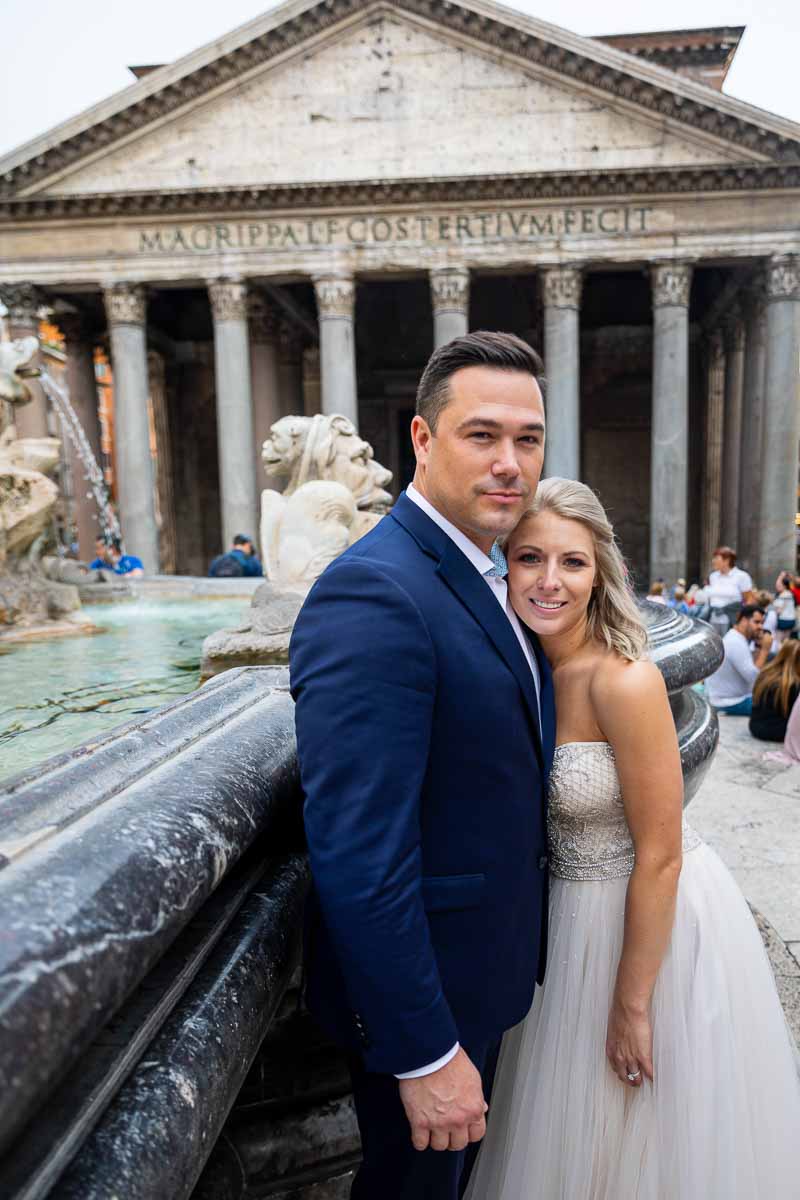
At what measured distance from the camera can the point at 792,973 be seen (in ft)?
10.2

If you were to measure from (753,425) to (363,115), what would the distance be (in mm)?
11822

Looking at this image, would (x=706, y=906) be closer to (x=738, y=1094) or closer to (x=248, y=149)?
(x=738, y=1094)

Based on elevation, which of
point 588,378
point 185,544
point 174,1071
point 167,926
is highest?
point 588,378

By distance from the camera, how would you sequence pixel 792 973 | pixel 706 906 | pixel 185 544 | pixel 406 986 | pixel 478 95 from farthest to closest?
1. pixel 185 544
2. pixel 478 95
3. pixel 792 973
4. pixel 706 906
5. pixel 406 986

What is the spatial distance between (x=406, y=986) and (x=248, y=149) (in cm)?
2148

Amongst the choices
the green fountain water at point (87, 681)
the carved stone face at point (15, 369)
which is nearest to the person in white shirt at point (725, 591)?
the green fountain water at point (87, 681)

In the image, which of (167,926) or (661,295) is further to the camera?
(661,295)

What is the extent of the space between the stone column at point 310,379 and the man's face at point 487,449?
2662 cm

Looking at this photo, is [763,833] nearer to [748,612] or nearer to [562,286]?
[748,612]

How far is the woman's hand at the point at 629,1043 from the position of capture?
169 cm

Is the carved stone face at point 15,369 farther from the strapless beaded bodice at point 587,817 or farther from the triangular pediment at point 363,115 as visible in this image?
the triangular pediment at point 363,115

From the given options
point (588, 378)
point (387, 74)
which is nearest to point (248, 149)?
point (387, 74)

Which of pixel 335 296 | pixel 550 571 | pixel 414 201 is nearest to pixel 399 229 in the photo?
pixel 414 201

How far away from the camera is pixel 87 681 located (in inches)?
155
